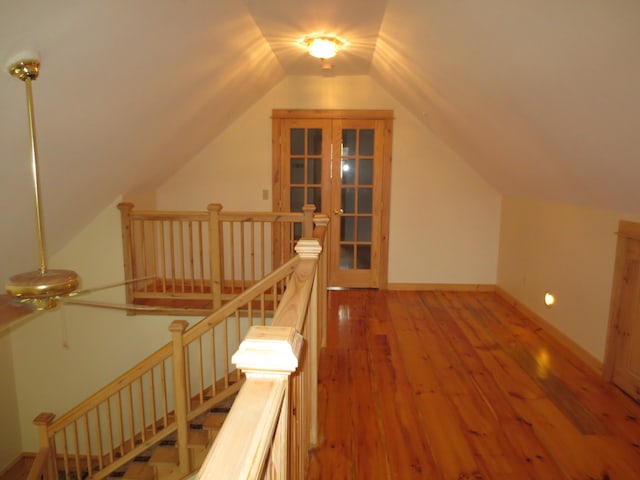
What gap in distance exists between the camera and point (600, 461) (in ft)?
Answer: 7.46

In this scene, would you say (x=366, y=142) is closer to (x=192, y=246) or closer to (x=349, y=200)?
(x=349, y=200)

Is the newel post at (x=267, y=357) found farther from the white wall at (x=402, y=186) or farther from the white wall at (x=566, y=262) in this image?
the white wall at (x=402, y=186)

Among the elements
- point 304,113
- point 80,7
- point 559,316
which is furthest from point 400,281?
point 80,7

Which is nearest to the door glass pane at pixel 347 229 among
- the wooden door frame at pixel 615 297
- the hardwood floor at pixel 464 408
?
the hardwood floor at pixel 464 408

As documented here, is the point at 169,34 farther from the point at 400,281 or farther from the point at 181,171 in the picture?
the point at 400,281

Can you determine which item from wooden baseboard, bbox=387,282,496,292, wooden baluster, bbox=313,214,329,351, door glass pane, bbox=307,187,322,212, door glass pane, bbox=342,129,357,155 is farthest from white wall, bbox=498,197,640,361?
door glass pane, bbox=307,187,322,212

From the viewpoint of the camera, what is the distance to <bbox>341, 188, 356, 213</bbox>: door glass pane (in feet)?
17.5

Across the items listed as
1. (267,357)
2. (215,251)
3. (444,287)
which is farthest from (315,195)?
(267,357)

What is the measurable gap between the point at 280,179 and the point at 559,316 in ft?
10.9

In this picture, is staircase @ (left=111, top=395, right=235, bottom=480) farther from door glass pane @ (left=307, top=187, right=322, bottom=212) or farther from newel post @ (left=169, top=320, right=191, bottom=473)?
door glass pane @ (left=307, top=187, right=322, bottom=212)

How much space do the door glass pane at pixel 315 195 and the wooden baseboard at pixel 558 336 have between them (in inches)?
96.4

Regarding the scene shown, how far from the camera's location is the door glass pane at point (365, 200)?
17.4 ft

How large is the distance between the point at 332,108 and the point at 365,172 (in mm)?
865

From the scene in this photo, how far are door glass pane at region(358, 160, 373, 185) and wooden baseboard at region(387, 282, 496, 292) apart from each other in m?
1.31
